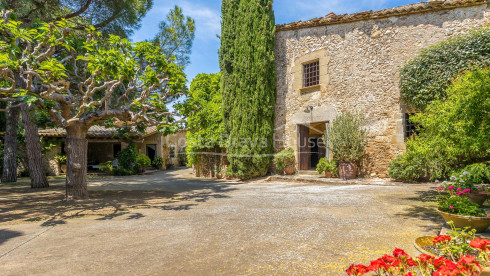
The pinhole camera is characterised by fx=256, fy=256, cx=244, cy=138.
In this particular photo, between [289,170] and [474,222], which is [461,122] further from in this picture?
[289,170]

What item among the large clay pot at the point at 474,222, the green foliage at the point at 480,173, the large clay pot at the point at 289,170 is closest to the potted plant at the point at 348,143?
the large clay pot at the point at 289,170

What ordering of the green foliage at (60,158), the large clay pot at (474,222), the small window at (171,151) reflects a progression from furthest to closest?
the small window at (171,151)
the green foliage at (60,158)
the large clay pot at (474,222)

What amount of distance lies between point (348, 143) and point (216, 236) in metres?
6.67

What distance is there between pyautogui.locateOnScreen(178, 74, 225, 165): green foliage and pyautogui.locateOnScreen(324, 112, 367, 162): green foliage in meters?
4.38

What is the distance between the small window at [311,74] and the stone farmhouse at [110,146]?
32.8 ft

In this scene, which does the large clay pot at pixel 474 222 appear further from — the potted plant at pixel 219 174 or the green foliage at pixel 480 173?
the potted plant at pixel 219 174

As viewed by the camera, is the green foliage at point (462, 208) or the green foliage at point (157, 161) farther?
the green foliage at point (157, 161)

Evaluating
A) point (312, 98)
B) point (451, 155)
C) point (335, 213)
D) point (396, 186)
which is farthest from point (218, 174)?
point (451, 155)

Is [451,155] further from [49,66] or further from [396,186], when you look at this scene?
[49,66]

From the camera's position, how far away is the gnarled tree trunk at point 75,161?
5918mm

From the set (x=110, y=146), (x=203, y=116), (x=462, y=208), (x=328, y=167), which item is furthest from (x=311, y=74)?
(x=110, y=146)

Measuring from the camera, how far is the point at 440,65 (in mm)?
7332

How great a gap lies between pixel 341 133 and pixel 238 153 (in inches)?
159

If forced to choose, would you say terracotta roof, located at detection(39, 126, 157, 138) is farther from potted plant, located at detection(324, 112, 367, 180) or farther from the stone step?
potted plant, located at detection(324, 112, 367, 180)
